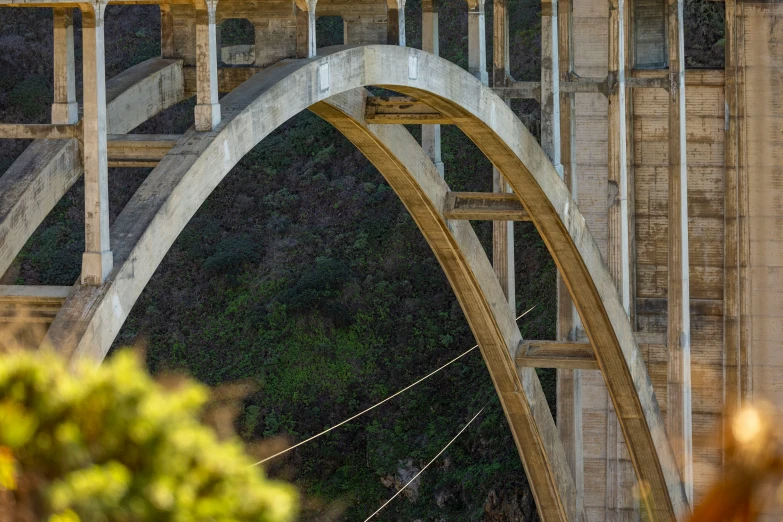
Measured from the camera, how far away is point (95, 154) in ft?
20.3

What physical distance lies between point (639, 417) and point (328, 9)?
7.30 metres

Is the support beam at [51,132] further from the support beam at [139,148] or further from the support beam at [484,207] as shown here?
the support beam at [484,207]

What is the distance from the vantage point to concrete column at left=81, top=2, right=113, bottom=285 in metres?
5.98

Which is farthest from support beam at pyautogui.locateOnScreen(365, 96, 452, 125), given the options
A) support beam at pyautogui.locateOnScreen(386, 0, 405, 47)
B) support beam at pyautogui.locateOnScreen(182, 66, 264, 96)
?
support beam at pyautogui.locateOnScreen(182, 66, 264, 96)

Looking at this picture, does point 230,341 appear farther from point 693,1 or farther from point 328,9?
point 328,9

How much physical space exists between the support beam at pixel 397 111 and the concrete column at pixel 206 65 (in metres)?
4.54

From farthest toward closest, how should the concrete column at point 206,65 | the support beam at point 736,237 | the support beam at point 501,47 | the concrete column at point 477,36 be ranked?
1. the support beam at point 736,237
2. the support beam at point 501,47
3. the concrete column at point 477,36
4. the concrete column at point 206,65

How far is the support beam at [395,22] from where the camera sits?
985cm

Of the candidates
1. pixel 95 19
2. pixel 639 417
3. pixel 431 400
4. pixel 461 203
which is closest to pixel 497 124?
pixel 461 203

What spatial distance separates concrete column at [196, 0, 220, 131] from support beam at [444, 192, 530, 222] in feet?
20.3

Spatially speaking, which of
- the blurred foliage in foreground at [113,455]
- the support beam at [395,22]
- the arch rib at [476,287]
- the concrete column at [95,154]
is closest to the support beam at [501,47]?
the arch rib at [476,287]

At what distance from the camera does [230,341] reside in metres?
26.4

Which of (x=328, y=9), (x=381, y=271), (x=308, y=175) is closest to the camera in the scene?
(x=328, y=9)

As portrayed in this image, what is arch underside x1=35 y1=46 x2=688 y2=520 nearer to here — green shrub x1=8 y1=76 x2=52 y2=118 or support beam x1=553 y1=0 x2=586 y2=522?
support beam x1=553 y1=0 x2=586 y2=522
